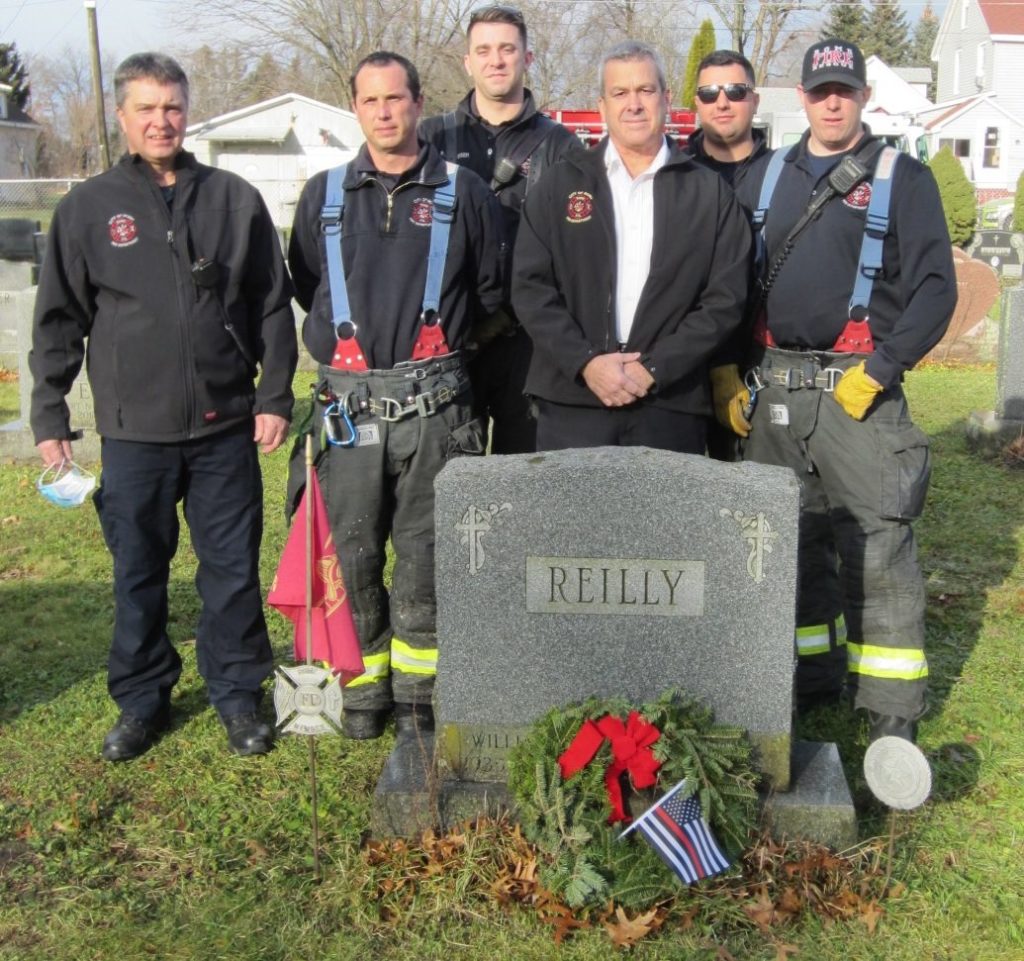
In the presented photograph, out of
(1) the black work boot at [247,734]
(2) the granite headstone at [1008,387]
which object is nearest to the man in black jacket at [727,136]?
(1) the black work boot at [247,734]

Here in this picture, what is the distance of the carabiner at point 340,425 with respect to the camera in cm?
420

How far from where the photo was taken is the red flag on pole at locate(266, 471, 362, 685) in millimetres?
→ 3750

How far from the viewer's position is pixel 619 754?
11.4ft

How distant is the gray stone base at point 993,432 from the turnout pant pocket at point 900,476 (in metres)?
5.12

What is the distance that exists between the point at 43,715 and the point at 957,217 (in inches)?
983

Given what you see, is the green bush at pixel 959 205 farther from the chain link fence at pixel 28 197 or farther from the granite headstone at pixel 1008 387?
the chain link fence at pixel 28 197

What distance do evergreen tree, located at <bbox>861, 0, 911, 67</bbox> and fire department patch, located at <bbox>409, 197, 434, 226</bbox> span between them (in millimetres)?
70986

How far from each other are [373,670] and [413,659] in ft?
0.62

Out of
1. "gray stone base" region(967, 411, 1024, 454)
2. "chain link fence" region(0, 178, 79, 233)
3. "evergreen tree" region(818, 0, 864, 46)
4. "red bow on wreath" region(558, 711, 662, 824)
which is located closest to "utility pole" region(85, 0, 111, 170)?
"chain link fence" region(0, 178, 79, 233)

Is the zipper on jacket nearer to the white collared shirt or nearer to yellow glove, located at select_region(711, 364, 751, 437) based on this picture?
the white collared shirt

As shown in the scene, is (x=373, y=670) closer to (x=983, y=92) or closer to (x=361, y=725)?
(x=361, y=725)

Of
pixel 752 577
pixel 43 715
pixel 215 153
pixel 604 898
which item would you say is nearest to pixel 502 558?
pixel 752 577

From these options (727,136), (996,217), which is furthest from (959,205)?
(727,136)

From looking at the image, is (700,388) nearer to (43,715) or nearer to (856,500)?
(856,500)
